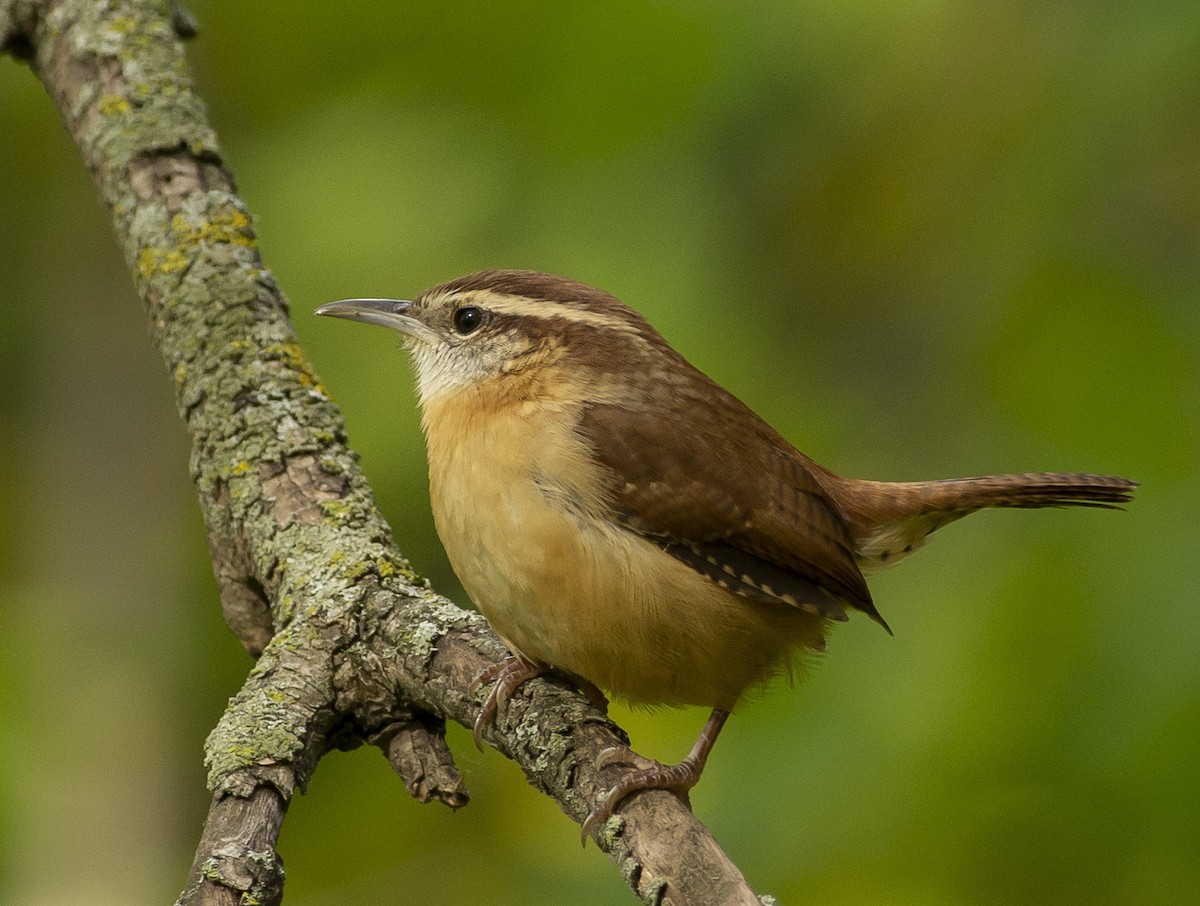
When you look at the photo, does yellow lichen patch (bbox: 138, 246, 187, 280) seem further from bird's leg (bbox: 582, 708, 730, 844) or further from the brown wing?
bird's leg (bbox: 582, 708, 730, 844)

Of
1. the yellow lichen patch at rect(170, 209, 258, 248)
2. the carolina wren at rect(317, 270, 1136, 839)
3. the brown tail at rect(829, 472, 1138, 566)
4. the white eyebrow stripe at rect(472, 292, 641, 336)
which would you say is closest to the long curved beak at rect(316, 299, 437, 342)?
the carolina wren at rect(317, 270, 1136, 839)

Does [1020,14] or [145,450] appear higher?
[1020,14]

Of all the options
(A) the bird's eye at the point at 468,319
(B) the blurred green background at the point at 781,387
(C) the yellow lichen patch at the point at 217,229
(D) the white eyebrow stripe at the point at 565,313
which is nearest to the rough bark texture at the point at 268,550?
(C) the yellow lichen patch at the point at 217,229

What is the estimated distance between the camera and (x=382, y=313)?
13.2ft

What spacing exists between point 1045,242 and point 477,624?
220cm

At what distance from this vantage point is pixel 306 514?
3.67 m

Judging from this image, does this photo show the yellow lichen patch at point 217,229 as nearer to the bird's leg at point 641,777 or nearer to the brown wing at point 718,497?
the brown wing at point 718,497

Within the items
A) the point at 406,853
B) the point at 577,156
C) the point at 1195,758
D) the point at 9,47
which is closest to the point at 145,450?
the point at 9,47

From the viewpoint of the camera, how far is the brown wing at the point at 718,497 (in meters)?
3.34

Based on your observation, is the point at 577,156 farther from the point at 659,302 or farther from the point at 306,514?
the point at 306,514

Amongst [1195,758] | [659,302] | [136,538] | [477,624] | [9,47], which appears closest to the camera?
[1195,758]

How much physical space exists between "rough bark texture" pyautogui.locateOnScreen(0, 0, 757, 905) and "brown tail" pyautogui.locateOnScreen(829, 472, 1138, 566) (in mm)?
1116

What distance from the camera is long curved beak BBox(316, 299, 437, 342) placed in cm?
395

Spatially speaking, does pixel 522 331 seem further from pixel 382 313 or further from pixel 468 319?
pixel 382 313
